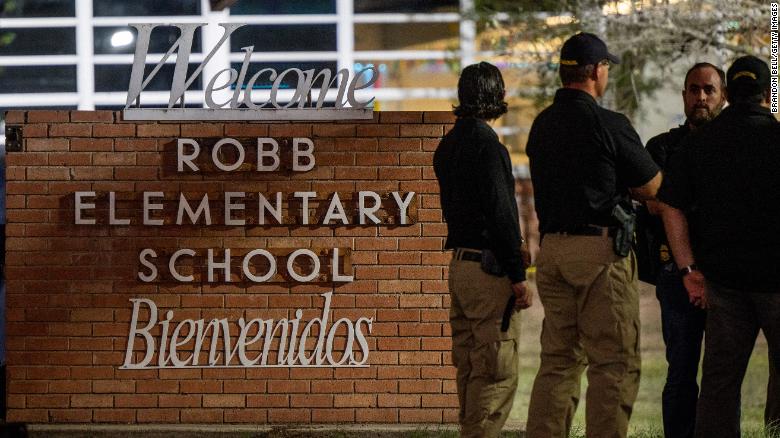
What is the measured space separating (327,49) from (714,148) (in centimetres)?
764

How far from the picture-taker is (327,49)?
11.8 metres

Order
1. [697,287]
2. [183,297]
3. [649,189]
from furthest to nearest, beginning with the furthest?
1. [183,297]
2. [697,287]
3. [649,189]

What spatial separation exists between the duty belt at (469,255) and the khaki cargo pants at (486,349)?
2 cm

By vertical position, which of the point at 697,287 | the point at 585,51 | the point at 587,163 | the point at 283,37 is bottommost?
the point at 697,287

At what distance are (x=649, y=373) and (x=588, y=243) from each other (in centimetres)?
802

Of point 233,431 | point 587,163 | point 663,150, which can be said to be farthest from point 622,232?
point 233,431

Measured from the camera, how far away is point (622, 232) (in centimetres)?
459

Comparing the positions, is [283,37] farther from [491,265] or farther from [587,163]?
[587,163]

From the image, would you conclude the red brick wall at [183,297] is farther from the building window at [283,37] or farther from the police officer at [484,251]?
the building window at [283,37]

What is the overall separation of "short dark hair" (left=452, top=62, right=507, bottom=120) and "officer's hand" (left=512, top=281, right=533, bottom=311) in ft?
2.50

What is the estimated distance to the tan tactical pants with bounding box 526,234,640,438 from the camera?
15.1 feet

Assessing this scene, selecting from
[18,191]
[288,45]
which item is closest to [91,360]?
[18,191]

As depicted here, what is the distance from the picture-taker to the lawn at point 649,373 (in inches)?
424

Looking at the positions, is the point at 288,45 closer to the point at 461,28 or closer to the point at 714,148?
the point at 461,28
